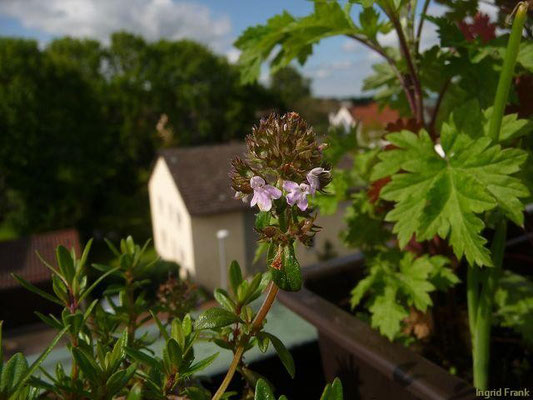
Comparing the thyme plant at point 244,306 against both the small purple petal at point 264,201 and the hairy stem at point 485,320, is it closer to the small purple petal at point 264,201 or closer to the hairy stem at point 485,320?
the small purple petal at point 264,201

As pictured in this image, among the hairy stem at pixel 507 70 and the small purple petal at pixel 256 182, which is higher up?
the hairy stem at pixel 507 70

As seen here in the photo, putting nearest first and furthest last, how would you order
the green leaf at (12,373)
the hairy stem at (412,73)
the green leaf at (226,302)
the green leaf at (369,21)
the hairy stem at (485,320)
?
the green leaf at (12,373) → the green leaf at (226,302) → the hairy stem at (485,320) → the hairy stem at (412,73) → the green leaf at (369,21)

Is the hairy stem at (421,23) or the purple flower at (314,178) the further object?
the hairy stem at (421,23)

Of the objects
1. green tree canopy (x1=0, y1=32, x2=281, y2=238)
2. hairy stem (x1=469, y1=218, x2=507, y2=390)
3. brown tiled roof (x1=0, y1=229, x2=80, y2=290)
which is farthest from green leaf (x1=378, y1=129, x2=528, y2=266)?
green tree canopy (x1=0, y1=32, x2=281, y2=238)

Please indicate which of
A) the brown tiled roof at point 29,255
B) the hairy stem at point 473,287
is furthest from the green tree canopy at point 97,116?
the hairy stem at point 473,287

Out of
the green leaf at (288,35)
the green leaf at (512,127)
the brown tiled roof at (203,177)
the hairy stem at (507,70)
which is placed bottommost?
the brown tiled roof at (203,177)

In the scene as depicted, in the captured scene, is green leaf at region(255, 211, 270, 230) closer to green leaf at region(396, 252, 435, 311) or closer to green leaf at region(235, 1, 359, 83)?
green leaf at region(396, 252, 435, 311)

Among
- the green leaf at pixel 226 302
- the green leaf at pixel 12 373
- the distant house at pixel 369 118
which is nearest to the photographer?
the green leaf at pixel 12 373
